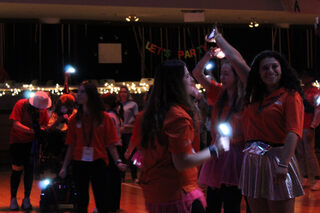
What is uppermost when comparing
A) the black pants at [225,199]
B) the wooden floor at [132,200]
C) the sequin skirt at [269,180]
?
the sequin skirt at [269,180]

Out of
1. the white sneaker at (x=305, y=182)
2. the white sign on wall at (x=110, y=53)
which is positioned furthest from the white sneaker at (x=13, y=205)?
the white sign on wall at (x=110, y=53)

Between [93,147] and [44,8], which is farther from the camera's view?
[44,8]

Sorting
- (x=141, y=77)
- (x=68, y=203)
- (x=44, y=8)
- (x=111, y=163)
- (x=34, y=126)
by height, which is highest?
(x=44, y=8)

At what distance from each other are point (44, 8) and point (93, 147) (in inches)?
238

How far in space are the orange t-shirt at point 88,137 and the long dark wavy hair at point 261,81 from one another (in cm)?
201

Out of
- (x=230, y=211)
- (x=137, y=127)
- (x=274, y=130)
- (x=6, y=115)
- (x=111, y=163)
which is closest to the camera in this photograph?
(x=137, y=127)

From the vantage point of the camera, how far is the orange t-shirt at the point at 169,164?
2.66 metres

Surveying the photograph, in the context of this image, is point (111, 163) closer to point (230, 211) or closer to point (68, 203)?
point (68, 203)

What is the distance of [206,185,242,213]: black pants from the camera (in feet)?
12.9

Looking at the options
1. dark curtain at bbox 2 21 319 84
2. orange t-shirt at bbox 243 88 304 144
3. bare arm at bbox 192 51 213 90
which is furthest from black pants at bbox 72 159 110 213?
dark curtain at bbox 2 21 319 84

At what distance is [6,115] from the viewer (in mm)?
10320

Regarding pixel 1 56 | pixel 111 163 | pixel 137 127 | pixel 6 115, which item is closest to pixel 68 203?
pixel 111 163

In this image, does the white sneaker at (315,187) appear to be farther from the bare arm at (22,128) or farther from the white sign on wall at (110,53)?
the white sign on wall at (110,53)

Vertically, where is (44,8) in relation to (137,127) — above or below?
above
